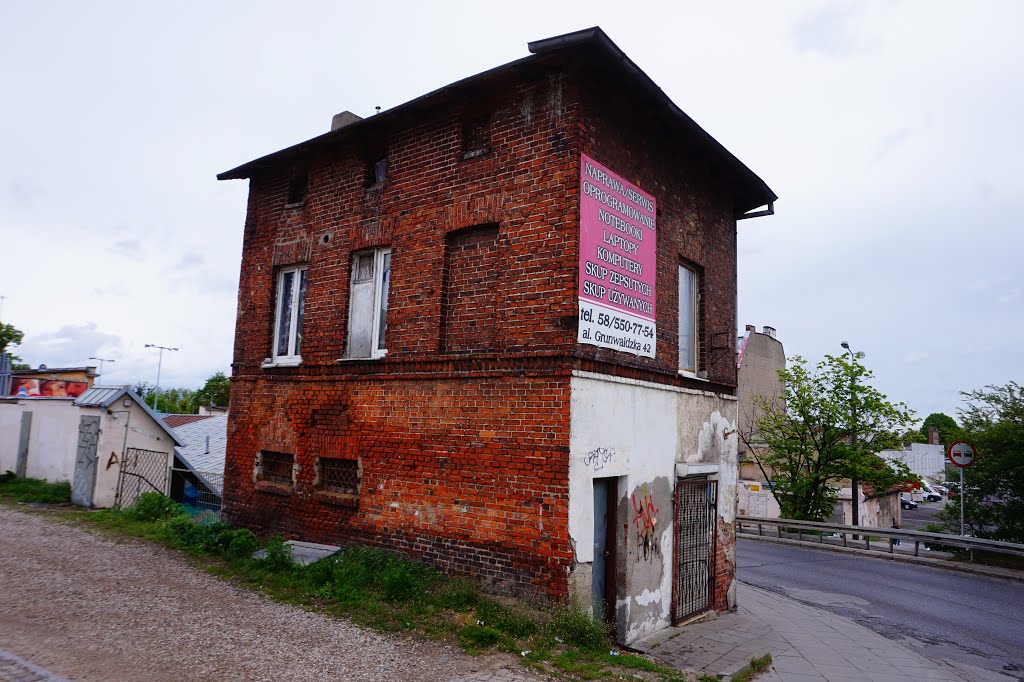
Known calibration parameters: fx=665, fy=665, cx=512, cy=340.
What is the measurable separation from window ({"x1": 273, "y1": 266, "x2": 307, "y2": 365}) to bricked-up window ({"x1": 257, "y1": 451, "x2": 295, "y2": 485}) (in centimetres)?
155

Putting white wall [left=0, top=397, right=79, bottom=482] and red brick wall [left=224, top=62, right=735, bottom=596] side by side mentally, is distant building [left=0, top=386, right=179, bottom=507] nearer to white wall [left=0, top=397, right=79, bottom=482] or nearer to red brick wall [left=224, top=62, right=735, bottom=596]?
white wall [left=0, top=397, right=79, bottom=482]

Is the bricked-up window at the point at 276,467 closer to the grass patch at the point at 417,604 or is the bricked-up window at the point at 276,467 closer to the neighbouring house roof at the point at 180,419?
the grass patch at the point at 417,604

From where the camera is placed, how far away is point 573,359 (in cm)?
752

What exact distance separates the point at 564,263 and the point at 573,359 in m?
1.15

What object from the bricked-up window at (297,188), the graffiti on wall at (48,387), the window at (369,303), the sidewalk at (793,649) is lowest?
the sidewalk at (793,649)

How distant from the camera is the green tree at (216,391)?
69188 millimetres

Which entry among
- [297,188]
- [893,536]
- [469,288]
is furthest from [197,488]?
[893,536]

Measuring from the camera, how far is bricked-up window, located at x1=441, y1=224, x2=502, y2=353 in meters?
8.49

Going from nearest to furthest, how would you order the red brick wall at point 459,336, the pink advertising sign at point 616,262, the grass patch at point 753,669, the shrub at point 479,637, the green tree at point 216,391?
the shrub at point 479,637 → the grass patch at point 753,669 → the red brick wall at point 459,336 → the pink advertising sign at point 616,262 → the green tree at point 216,391

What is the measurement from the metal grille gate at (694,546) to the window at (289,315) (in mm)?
6532

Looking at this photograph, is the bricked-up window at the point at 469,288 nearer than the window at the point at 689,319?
Yes

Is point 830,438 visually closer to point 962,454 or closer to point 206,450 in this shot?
point 962,454

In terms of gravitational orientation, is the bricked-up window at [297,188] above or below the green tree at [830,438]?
above

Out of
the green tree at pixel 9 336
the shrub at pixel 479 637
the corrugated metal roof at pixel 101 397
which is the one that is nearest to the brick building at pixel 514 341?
the shrub at pixel 479 637
